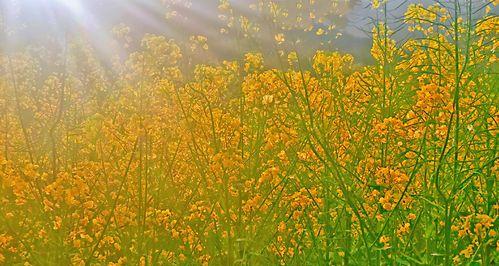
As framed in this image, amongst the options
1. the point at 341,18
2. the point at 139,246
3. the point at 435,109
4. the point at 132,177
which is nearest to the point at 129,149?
the point at 132,177

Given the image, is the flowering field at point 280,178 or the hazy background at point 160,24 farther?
the hazy background at point 160,24

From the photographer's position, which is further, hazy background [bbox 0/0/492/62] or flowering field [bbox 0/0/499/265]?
hazy background [bbox 0/0/492/62]

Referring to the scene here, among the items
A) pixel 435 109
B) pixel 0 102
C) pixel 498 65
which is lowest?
pixel 0 102

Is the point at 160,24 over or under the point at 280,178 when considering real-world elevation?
over

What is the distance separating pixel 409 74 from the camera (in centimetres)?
441

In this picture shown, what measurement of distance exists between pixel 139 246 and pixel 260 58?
2087mm

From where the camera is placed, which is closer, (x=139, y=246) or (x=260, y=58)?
(x=139, y=246)

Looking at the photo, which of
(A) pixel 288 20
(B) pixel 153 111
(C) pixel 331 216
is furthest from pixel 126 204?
(B) pixel 153 111

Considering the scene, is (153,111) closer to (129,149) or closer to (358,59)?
(129,149)

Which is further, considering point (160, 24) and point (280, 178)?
point (160, 24)

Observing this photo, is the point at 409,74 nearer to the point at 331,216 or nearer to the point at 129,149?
the point at 331,216

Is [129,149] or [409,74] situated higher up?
[409,74]

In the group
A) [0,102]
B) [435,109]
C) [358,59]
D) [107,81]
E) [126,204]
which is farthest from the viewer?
[107,81]

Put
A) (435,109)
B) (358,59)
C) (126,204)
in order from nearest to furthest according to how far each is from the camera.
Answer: (435,109) → (126,204) → (358,59)
